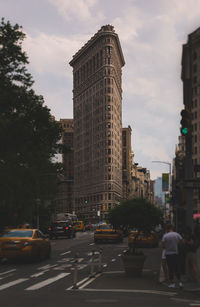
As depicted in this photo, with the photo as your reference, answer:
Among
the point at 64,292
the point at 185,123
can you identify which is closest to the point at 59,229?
the point at 185,123

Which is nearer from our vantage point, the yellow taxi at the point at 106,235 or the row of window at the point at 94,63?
the yellow taxi at the point at 106,235

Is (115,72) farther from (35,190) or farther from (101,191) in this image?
(35,190)

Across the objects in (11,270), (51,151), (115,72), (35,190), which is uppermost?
(115,72)

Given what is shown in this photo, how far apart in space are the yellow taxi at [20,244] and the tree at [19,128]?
1192cm

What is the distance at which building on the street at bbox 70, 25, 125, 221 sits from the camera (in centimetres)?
17100

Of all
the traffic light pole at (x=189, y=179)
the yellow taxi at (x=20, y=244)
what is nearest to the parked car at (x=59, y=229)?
the yellow taxi at (x=20, y=244)

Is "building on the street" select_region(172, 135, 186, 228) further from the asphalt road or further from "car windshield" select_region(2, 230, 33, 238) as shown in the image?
"car windshield" select_region(2, 230, 33, 238)

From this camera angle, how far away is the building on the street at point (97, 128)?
171 metres

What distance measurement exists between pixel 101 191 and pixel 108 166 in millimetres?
8468

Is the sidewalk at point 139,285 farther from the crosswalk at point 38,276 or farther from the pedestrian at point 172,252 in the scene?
the crosswalk at point 38,276

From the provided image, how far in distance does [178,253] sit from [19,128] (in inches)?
899

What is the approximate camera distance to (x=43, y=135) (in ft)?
132

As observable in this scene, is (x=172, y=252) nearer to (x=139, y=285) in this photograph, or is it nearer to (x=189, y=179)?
(x=139, y=285)

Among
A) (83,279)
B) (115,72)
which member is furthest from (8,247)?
(115,72)
